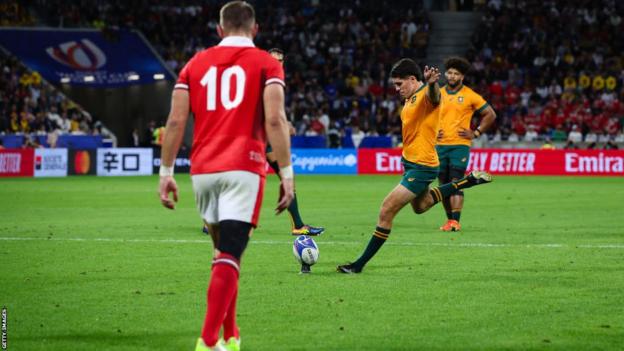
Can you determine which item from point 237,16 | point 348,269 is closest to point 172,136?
point 237,16

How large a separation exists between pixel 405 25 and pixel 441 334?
1669 inches

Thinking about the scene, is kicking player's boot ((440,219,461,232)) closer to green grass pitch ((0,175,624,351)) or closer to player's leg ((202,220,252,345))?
green grass pitch ((0,175,624,351))

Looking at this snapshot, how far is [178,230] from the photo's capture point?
16.2 meters

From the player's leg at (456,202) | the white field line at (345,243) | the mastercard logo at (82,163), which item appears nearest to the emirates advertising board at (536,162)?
the mastercard logo at (82,163)

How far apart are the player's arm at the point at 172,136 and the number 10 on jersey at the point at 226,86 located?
18cm

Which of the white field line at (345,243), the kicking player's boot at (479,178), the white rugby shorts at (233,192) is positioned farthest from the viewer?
the kicking player's boot at (479,178)

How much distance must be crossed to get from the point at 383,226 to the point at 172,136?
15.5ft

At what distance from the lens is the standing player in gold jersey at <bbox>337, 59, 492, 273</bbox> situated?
10.8 meters

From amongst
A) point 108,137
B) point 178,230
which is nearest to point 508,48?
point 108,137

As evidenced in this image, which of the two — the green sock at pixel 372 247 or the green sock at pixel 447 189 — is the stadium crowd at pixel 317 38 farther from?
the green sock at pixel 372 247

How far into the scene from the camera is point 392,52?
47.3m

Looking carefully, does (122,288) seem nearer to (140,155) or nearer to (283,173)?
(283,173)

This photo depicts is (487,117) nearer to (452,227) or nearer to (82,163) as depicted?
(452,227)

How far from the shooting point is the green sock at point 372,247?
10.8m
